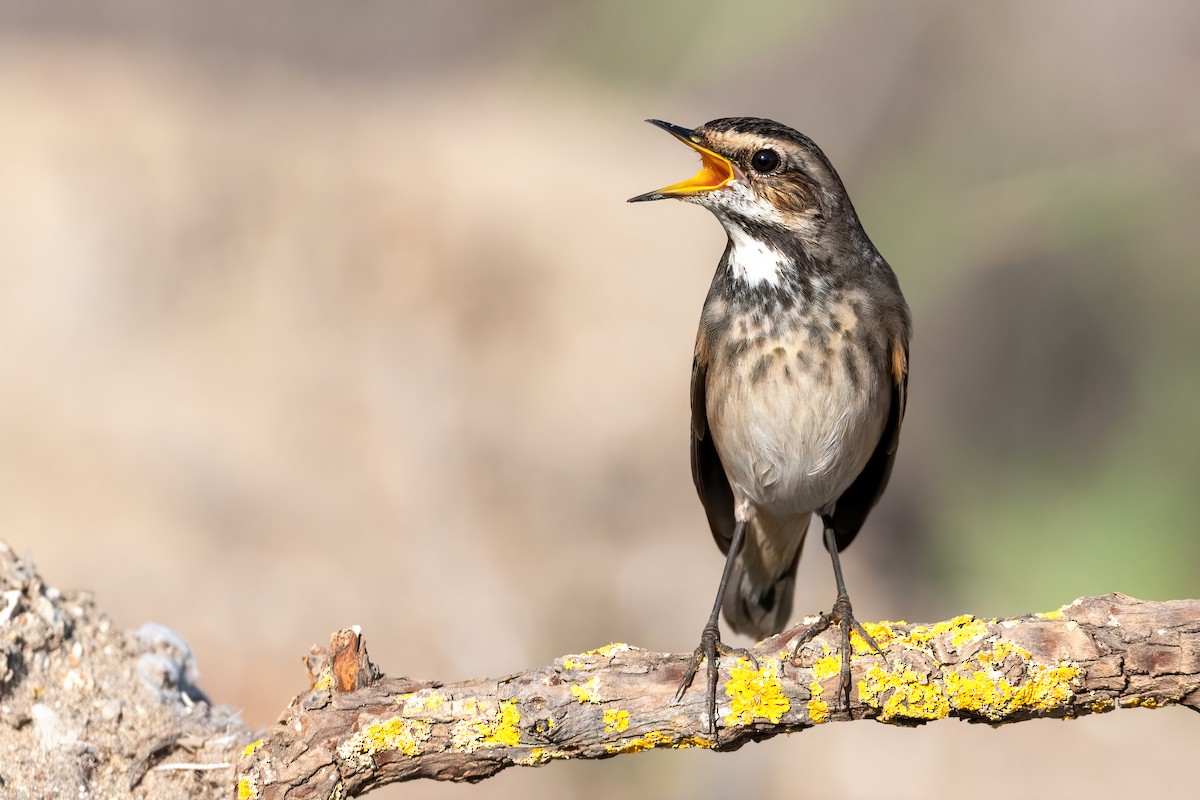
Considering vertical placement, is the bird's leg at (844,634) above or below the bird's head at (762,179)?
below

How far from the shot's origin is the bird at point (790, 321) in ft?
14.7

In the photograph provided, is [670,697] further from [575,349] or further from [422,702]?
[575,349]

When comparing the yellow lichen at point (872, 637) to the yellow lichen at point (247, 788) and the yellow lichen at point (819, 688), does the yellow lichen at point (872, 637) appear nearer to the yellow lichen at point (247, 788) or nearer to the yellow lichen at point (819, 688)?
the yellow lichen at point (819, 688)

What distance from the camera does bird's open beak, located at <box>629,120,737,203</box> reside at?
4.38 meters

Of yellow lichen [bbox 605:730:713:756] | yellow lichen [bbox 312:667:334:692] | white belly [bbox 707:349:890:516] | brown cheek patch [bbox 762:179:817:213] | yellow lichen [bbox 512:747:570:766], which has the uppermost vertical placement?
brown cheek patch [bbox 762:179:817:213]

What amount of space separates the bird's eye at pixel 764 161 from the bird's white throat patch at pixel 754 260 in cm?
23

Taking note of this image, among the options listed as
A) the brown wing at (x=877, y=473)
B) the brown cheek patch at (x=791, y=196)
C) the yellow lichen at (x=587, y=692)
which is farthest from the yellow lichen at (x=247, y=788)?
the brown wing at (x=877, y=473)

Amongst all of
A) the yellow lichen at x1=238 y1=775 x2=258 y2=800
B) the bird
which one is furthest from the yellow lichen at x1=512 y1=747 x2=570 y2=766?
the bird

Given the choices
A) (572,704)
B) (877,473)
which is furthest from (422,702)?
(877,473)

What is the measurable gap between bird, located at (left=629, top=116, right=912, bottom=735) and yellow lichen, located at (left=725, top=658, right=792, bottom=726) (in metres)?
0.54

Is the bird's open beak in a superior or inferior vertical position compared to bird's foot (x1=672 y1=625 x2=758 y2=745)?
superior

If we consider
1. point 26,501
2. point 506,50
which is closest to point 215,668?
point 26,501

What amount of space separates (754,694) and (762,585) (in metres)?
1.84

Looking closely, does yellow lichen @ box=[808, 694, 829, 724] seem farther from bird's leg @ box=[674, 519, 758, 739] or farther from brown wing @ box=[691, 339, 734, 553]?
brown wing @ box=[691, 339, 734, 553]
